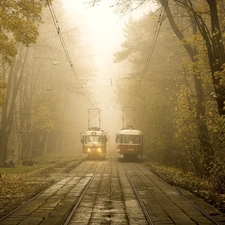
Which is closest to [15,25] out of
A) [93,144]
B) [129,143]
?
[129,143]

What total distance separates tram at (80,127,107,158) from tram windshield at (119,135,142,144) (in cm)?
269

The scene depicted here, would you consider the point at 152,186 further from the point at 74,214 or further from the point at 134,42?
the point at 134,42

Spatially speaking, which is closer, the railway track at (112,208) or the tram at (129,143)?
the railway track at (112,208)

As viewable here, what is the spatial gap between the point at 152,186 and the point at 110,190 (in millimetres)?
1889

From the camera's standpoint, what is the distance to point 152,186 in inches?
546

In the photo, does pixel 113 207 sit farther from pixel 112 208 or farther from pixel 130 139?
pixel 130 139

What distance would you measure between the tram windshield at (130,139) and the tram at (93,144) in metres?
2.69

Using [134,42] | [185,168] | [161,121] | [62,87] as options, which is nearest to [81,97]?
[62,87]

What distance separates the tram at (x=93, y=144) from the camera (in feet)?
108

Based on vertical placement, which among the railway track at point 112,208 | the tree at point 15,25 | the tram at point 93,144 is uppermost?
the tree at point 15,25

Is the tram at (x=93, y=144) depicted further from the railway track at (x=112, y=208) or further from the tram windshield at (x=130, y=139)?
the railway track at (x=112, y=208)

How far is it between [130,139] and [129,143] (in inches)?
14.3

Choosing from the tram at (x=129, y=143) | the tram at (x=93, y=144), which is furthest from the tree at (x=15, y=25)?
the tram at (x=93, y=144)

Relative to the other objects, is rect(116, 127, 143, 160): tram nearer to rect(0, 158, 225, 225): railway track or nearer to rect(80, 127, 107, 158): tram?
rect(80, 127, 107, 158): tram
